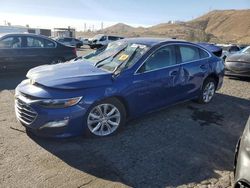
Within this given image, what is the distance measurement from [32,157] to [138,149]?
151cm

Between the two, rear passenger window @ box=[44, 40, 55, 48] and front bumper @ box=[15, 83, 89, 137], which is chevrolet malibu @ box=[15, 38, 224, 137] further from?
rear passenger window @ box=[44, 40, 55, 48]

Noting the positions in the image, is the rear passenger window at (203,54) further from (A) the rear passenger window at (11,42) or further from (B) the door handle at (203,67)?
(A) the rear passenger window at (11,42)

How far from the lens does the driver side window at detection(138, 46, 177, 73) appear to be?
A: 5.15m

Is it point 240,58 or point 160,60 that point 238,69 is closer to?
point 240,58

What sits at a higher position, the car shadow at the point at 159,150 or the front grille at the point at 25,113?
the front grille at the point at 25,113

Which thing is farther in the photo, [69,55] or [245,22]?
[245,22]

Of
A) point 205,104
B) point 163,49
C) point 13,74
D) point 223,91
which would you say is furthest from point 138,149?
point 13,74

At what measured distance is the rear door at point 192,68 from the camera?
5918 mm

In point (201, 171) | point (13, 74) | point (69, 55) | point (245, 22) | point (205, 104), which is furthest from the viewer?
point (245, 22)

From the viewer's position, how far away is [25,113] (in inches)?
173

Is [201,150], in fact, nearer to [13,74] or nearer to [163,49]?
[163,49]

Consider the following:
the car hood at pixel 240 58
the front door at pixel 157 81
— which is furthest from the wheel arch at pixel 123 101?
the car hood at pixel 240 58

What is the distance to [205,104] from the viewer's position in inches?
269

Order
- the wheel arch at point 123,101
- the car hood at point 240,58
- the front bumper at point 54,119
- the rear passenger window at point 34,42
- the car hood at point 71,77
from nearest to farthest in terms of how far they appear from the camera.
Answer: the front bumper at point 54,119
the car hood at point 71,77
the wheel arch at point 123,101
the rear passenger window at point 34,42
the car hood at point 240,58
